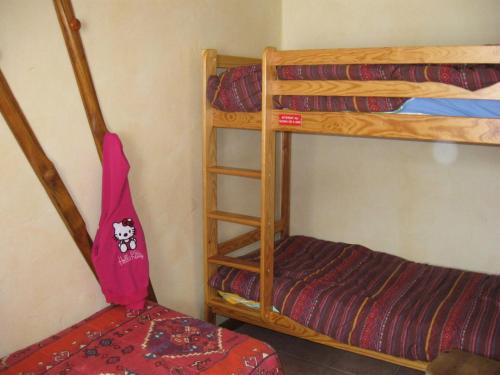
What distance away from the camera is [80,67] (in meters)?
2.29

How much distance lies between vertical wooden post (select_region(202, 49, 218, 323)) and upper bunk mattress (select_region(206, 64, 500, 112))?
69 mm

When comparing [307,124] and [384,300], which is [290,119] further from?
[384,300]

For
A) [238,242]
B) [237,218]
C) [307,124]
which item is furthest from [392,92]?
[238,242]

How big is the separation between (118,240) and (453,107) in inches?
62.6

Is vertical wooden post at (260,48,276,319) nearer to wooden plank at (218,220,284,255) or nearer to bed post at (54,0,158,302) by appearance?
wooden plank at (218,220,284,255)

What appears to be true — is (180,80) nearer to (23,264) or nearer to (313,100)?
(313,100)

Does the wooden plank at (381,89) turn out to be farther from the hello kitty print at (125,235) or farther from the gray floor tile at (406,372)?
the gray floor tile at (406,372)

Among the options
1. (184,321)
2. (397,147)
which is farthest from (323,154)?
(184,321)

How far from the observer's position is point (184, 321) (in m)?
2.43

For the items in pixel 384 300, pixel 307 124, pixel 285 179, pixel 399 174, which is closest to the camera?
pixel 307 124

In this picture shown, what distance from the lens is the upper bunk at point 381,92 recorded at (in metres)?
2.16

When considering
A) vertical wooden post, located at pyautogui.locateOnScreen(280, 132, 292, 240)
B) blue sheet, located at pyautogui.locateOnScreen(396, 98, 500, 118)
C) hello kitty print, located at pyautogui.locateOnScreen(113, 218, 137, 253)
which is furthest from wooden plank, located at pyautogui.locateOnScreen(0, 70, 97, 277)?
vertical wooden post, located at pyautogui.locateOnScreen(280, 132, 292, 240)

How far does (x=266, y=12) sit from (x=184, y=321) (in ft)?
7.11

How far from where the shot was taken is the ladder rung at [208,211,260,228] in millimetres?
2826
